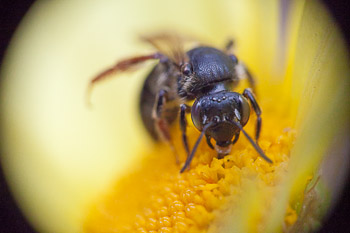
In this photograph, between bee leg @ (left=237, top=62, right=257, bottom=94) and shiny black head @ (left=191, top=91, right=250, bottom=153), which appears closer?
shiny black head @ (left=191, top=91, right=250, bottom=153)

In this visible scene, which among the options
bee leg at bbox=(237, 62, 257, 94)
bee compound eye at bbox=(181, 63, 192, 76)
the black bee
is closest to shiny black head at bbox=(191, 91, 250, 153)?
the black bee

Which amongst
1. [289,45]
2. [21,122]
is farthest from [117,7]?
[289,45]

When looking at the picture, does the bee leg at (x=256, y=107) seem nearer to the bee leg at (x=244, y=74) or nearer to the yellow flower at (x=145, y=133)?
the yellow flower at (x=145, y=133)

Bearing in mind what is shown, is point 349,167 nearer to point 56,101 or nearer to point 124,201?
point 124,201

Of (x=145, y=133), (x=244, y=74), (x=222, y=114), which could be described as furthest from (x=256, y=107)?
(x=145, y=133)

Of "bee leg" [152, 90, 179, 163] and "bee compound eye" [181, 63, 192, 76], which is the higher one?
"bee compound eye" [181, 63, 192, 76]

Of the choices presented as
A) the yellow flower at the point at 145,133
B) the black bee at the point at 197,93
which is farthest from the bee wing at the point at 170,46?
the yellow flower at the point at 145,133

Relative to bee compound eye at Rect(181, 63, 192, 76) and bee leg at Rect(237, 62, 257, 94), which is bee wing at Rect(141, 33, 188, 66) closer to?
bee compound eye at Rect(181, 63, 192, 76)
